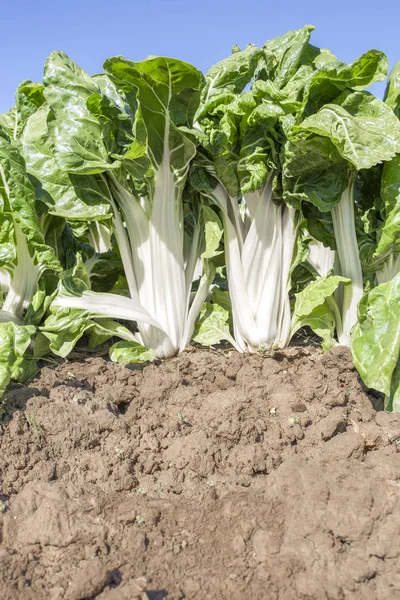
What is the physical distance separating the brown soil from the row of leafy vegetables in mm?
450

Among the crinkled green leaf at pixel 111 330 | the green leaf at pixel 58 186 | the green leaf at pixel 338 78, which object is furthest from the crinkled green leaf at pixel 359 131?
the crinkled green leaf at pixel 111 330

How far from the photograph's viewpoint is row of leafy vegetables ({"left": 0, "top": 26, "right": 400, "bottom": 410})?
13.3ft

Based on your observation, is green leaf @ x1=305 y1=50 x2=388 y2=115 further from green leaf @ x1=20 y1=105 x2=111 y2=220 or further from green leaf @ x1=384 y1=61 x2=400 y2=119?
green leaf @ x1=20 y1=105 x2=111 y2=220

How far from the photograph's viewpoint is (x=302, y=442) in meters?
3.46

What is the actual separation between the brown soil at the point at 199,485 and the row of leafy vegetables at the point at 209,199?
45cm

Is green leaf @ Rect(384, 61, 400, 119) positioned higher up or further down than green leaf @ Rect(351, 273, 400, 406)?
higher up

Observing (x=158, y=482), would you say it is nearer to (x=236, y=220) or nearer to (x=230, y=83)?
(x=236, y=220)

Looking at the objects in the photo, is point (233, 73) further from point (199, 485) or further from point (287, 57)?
point (199, 485)

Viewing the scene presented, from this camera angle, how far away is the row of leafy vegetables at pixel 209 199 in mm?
4039

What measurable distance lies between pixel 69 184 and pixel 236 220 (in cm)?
139

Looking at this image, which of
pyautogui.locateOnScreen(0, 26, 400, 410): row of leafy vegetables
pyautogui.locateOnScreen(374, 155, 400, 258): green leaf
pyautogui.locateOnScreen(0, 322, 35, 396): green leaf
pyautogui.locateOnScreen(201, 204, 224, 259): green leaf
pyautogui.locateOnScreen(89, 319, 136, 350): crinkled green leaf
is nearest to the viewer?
pyautogui.locateOnScreen(0, 322, 35, 396): green leaf

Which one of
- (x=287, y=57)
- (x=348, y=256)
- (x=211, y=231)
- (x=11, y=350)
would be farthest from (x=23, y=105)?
(x=348, y=256)

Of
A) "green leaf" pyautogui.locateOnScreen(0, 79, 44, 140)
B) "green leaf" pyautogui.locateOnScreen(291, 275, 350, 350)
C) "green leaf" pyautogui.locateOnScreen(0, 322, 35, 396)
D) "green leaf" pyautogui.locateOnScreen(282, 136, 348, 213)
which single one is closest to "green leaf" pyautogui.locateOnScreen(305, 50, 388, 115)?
"green leaf" pyautogui.locateOnScreen(282, 136, 348, 213)

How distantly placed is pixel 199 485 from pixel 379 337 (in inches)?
66.7
